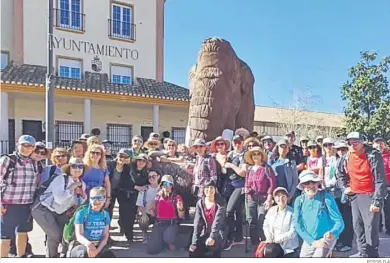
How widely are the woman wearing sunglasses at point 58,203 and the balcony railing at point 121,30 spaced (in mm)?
13730

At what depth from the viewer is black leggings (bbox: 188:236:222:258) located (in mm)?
4820

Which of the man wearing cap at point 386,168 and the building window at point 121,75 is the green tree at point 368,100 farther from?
the building window at point 121,75

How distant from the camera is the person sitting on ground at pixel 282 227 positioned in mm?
4418

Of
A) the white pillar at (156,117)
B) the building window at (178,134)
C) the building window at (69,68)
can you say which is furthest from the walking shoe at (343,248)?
the building window at (69,68)

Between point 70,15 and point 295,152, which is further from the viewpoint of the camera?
point 70,15

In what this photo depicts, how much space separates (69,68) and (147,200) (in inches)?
492

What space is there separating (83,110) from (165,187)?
1109 centimetres

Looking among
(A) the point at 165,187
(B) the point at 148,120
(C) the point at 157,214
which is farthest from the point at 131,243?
(B) the point at 148,120

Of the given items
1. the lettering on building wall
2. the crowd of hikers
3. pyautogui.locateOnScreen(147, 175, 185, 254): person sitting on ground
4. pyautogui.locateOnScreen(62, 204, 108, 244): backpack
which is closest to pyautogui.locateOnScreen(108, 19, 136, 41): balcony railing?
the lettering on building wall

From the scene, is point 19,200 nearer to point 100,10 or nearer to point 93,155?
point 93,155

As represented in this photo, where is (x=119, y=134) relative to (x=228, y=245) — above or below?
above

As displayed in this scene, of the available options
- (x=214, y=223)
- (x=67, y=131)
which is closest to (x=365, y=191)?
(x=214, y=223)

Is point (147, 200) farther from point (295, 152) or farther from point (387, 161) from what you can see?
point (387, 161)

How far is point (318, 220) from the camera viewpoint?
4.27 meters
